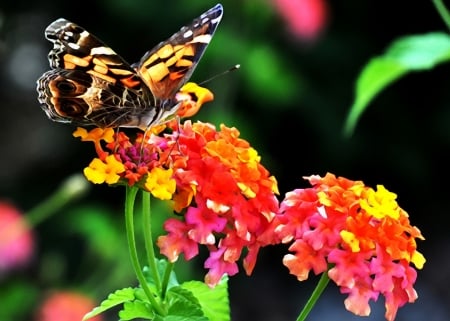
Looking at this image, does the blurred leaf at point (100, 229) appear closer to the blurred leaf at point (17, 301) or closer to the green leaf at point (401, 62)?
the blurred leaf at point (17, 301)

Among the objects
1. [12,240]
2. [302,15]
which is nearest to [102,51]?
[12,240]

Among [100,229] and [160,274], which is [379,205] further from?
[100,229]

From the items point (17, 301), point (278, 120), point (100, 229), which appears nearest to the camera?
point (17, 301)

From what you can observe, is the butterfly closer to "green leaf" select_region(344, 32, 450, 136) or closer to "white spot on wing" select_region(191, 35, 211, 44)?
"white spot on wing" select_region(191, 35, 211, 44)

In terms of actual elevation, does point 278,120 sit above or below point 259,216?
below

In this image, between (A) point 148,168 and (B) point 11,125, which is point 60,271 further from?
(A) point 148,168

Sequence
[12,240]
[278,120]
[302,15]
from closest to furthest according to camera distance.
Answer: [12,240] < [302,15] < [278,120]

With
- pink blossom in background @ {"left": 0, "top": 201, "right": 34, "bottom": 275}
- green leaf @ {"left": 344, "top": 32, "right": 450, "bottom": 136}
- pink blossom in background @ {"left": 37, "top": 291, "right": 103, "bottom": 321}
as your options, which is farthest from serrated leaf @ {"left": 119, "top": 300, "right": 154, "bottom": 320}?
pink blossom in background @ {"left": 0, "top": 201, "right": 34, "bottom": 275}
